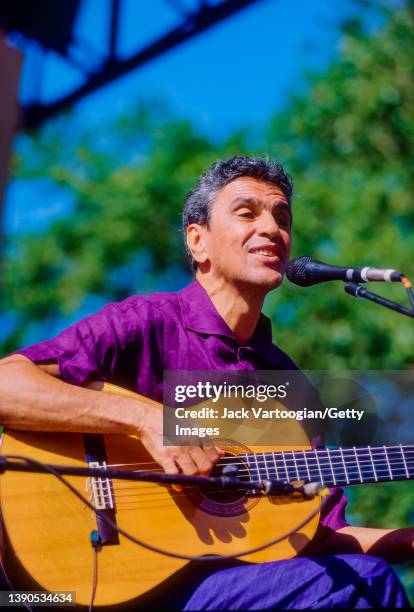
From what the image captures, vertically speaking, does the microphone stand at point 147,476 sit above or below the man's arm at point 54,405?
below

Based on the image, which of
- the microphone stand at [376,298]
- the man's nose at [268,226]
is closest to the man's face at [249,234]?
the man's nose at [268,226]

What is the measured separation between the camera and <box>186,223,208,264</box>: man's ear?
302cm

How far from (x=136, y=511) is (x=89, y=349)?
54cm

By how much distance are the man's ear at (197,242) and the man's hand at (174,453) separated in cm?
79

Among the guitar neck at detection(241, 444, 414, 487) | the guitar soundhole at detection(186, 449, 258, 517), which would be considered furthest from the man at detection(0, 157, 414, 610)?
the guitar neck at detection(241, 444, 414, 487)

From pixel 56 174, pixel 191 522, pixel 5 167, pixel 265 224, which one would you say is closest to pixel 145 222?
pixel 56 174

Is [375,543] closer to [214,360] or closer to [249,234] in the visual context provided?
[214,360]

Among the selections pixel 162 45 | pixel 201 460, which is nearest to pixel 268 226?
pixel 201 460

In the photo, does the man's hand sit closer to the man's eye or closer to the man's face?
the man's face

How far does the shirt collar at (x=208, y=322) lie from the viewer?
109 inches

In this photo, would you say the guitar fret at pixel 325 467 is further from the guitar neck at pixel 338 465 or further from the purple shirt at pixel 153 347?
the purple shirt at pixel 153 347

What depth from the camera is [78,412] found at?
2.38 m

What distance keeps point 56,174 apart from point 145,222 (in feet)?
6.63

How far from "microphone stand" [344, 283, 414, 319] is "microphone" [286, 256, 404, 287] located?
0.03 meters
